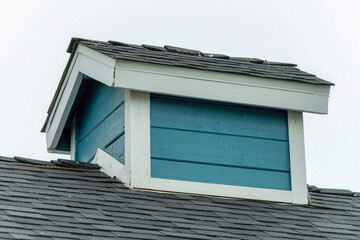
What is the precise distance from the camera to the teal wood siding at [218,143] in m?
6.13

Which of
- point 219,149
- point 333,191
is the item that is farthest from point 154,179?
point 333,191

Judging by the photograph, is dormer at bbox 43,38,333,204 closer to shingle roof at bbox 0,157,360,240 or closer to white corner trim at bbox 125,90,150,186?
white corner trim at bbox 125,90,150,186

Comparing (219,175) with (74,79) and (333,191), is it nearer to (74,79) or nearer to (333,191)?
(333,191)

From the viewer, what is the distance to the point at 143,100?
6195 mm

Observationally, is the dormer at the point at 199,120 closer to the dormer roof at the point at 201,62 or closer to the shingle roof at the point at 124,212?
the dormer roof at the point at 201,62

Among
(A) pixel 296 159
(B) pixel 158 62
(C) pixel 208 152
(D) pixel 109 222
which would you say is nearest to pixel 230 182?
(C) pixel 208 152

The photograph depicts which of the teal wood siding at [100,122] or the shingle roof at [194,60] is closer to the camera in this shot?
the shingle roof at [194,60]

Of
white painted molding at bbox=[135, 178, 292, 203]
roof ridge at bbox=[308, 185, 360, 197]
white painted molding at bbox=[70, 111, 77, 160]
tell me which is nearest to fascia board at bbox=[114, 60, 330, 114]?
white painted molding at bbox=[135, 178, 292, 203]

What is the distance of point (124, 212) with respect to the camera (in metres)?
5.23

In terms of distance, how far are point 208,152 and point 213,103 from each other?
0.45 meters

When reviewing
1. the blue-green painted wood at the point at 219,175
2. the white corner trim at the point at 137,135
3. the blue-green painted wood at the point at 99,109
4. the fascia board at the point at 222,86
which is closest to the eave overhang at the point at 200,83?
the fascia board at the point at 222,86

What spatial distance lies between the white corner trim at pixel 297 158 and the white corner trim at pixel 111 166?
1.45m

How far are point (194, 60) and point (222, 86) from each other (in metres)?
0.45

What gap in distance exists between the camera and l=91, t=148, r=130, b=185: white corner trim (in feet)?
19.6
